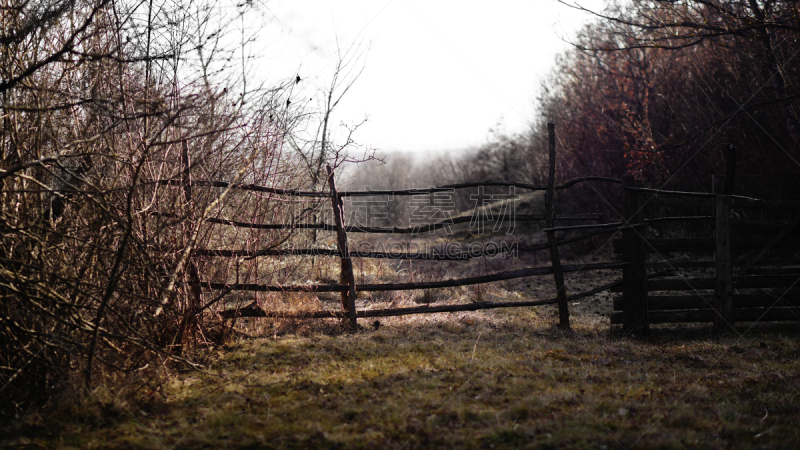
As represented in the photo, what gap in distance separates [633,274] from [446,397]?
325 centimetres

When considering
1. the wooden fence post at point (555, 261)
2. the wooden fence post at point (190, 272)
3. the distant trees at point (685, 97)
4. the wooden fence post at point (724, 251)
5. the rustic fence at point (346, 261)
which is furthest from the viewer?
the distant trees at point (685, 97)

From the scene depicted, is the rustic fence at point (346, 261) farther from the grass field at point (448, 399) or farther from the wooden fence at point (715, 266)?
the grass field at point (448, 399)

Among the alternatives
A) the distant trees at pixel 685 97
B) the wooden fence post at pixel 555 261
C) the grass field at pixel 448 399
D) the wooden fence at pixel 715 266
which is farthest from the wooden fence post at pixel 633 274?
the distant trees at pixel 685 97

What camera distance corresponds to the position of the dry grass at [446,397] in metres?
2.88

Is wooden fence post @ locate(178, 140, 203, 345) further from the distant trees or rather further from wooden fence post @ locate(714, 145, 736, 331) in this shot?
wooden fence post @ locate(714, 145, 736, 331)

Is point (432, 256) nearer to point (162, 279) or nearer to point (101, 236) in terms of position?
point (162, 279)

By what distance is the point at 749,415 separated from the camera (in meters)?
3.26

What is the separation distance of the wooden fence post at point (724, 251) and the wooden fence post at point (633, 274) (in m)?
0.85

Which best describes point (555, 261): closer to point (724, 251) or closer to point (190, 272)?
point (724, 251)

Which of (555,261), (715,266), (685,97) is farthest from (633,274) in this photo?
(685,97)

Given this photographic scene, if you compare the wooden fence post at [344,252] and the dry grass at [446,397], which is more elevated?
the wooden fence post at [344,252]

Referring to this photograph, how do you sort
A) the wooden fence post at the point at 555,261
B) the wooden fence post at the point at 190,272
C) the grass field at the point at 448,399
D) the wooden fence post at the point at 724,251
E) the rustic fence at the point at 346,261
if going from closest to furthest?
1. the grass field at the point at 448,399
2. the wooden fence post at the point at 190,272
3. the rustic fence at the point at 346,261
4. the wooden fence post at the point at 724,251
5. the wooden fence post at the point at 555,261

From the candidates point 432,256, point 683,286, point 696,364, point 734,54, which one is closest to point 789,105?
point 734,54

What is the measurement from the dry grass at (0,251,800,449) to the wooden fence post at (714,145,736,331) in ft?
1.19
